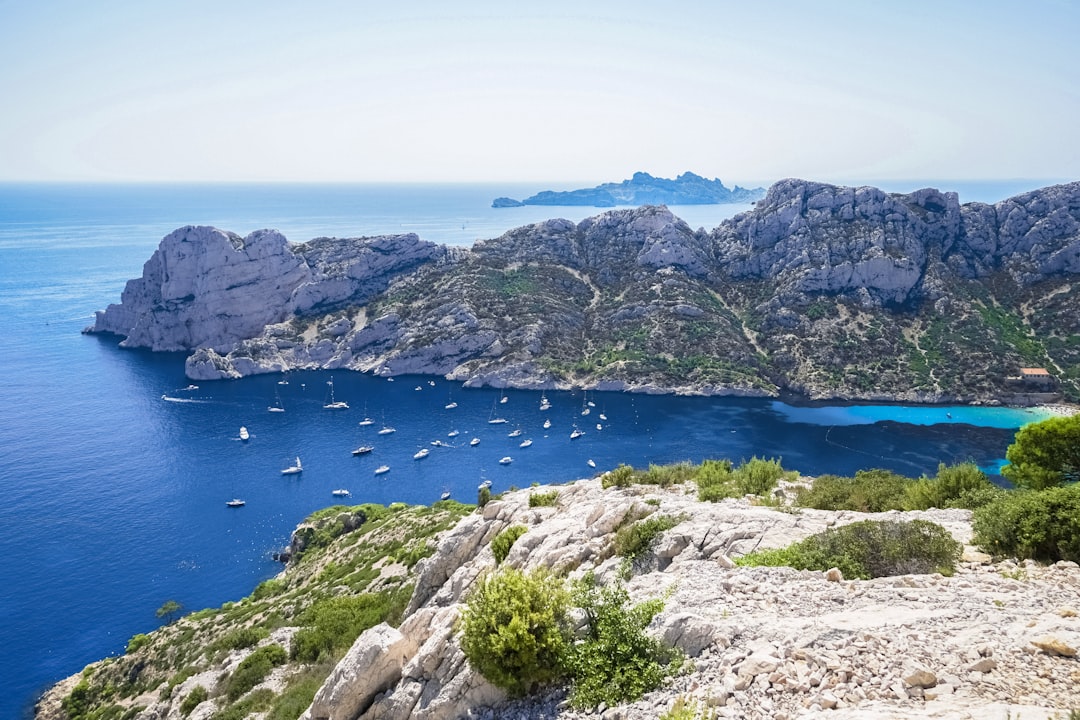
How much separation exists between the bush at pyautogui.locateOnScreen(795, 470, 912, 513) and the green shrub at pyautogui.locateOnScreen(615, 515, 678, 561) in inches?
301

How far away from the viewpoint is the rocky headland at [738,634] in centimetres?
1053

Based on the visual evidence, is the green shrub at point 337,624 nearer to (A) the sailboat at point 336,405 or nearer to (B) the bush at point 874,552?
(B) the bush at point 874,552

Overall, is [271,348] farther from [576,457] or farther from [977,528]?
[977,528]

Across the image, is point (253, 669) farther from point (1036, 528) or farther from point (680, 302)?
point (680, 302)

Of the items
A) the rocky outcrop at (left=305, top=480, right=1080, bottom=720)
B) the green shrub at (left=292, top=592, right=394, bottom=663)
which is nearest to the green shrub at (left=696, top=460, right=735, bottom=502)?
the rocky outcrop at (left=305, top=480, right=1080, bottom=720)

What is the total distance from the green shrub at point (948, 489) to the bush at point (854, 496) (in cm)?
48

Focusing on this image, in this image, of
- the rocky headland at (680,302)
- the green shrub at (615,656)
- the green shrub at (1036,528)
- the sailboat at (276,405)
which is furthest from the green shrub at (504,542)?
the sailboat at (276,405)

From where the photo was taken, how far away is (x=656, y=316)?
134m

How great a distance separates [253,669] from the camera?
32094mm

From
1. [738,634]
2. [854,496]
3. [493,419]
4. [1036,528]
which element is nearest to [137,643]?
[738,634]

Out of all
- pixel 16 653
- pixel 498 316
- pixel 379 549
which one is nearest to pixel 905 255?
pixel 498 316

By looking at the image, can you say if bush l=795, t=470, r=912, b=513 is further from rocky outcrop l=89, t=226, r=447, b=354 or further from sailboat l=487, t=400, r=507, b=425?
rocky outcrop l=89, t=226, r=447, b=354

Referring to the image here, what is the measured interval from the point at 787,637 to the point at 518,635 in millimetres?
6196

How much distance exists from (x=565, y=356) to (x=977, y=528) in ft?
369
